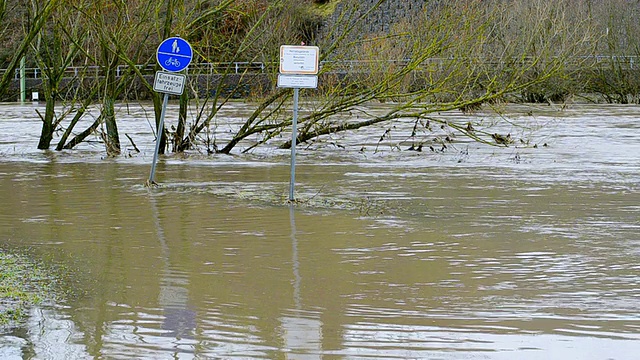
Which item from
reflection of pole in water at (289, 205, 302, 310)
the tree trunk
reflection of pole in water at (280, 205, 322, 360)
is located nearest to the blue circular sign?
reflection of pole in water at (289, 205, 302, 310)

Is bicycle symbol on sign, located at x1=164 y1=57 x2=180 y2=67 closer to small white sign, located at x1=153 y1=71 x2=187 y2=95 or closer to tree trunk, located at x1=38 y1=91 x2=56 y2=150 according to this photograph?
small white sign, located at x1=153 y1=71 x2=187 y2=95

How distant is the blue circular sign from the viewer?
15.1 meters

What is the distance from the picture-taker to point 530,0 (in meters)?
47.3

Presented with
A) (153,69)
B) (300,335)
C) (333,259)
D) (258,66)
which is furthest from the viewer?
(258,66)

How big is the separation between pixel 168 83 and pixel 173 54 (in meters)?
0.42

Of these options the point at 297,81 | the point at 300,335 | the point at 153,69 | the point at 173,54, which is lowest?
the point at 300,335

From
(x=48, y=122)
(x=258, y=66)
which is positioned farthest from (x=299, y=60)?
(x=258, y=66)

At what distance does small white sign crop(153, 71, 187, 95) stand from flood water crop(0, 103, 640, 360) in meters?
1.46

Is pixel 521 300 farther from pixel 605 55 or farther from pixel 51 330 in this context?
pixel 605 55

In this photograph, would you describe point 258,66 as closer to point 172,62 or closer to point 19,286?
point 172,62

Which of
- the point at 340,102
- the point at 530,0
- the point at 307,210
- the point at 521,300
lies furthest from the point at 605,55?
the point at 521,300

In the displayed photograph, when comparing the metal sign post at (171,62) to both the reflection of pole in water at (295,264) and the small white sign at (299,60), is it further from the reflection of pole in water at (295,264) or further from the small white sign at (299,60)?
the reflection of pole in water at (295,264)

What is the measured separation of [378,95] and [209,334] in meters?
14.3

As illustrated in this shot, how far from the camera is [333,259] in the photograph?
32.2ft
